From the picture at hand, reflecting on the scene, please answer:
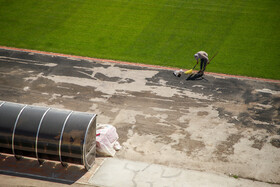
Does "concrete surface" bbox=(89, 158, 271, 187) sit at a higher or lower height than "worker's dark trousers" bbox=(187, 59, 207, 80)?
lower

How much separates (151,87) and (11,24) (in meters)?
12.9

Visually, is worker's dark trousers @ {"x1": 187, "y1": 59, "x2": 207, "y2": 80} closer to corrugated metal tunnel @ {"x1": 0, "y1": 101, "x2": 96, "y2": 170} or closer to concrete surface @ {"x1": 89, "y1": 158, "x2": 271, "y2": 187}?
concrete surface @ {"x1": 89, "y1": 158, "x2": 271, "y2": 187}

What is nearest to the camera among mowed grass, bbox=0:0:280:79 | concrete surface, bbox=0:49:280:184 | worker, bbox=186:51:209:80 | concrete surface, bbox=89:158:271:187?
concrete surface, bbox=89:158:271:187

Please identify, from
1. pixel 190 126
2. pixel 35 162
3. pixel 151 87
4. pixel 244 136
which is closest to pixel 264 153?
pixel 244 136

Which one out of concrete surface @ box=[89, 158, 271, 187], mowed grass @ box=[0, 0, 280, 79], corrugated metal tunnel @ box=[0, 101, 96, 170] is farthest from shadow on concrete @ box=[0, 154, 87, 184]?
mowed grass @ box=[0, 0, 280, 79]

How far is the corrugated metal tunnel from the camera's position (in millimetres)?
12164

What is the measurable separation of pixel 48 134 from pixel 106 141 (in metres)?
2.57

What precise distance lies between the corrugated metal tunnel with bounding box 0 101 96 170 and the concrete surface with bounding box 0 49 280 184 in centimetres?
226

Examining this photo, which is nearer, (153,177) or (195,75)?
(153,177)

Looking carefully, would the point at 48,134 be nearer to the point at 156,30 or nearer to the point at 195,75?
the point at 195,75

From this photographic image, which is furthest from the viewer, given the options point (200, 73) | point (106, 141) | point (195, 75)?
point (200, 73)

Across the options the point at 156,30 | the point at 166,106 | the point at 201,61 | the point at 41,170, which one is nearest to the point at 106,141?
the point at 41,170

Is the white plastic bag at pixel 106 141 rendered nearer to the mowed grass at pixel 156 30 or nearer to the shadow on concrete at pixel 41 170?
the shadow on concrete at pixel 41 170

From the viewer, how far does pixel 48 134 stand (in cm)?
1226
